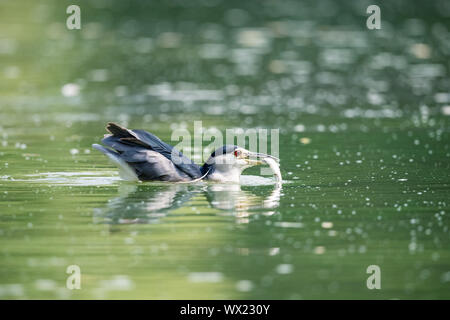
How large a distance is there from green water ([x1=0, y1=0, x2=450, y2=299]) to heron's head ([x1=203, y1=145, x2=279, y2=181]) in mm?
258

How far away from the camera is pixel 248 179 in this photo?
1675 cm

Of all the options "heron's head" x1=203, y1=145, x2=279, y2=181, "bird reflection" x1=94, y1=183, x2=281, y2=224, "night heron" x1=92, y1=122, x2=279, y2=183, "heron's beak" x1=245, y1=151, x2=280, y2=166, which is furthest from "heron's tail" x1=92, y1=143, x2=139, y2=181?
"heron's beak" x1=245, y1=151, x2=280, y2=166

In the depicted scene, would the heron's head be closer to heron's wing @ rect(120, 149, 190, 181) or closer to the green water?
the green water

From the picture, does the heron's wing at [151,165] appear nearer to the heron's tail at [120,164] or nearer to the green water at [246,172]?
the heron's tail at [120,164]

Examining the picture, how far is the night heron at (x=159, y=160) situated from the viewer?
1560 centimetres

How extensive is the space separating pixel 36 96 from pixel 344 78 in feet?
29.9

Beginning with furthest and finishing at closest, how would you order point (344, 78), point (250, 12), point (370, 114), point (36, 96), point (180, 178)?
point (250, 12)
point (344, 78)
point (36, 96)
point (370, 114)
point (180, 178)

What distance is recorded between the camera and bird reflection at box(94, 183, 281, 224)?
13.6 meters

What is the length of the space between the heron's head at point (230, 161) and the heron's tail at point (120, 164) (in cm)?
124

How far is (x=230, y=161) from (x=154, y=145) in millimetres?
1239

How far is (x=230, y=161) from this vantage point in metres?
16.1

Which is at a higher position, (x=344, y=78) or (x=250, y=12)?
(x=250, y=12)
